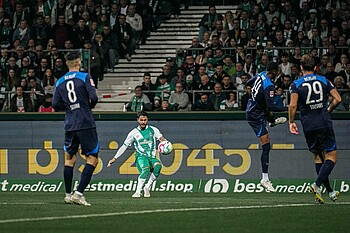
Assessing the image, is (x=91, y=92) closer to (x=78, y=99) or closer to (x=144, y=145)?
(x=78, y=99)

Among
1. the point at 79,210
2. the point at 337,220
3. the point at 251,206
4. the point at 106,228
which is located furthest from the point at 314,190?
the point at 106,228

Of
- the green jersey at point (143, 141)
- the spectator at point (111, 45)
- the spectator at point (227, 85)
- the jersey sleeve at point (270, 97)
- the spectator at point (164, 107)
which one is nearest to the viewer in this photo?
the jersey sleeve at point (270, 97)

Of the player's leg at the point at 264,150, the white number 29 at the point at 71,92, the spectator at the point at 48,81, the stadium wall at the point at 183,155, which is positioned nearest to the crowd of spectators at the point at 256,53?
the stadium wall at the point at 183,155

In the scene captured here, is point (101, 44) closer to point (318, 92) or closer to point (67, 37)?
point (67, 37)

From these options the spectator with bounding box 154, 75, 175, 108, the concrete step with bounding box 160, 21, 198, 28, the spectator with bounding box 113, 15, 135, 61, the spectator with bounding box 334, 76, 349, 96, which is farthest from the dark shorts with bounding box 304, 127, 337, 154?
the concrete step with bounding box 160, 21, 198, 28

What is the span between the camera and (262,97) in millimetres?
18266

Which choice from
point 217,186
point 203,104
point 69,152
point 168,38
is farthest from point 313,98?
point 168,38

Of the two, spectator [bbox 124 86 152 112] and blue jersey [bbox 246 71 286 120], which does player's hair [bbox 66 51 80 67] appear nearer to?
blue jersey [bbox 246 71 286 120]

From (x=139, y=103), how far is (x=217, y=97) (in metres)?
1.96

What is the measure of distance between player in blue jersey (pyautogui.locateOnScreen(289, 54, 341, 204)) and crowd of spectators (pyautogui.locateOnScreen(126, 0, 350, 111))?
731 centimetres

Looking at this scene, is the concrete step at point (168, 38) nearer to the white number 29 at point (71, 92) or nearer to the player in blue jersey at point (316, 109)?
the player in blue jersey at point (316, 109)

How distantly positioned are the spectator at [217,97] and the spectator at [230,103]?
8 cm

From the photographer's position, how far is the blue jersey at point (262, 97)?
59.3 feet

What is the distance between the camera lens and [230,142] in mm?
22812
